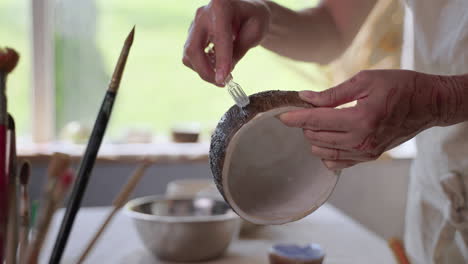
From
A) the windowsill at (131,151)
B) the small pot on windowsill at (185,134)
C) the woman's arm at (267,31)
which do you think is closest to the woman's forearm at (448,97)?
the woman's arm at (267,31)

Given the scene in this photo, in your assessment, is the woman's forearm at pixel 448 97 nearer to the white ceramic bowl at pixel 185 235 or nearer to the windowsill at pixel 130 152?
the white ceramic bowl at pixel 185 235

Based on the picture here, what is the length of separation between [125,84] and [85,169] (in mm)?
2082

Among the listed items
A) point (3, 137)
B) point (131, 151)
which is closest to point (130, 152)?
point (131, 151)

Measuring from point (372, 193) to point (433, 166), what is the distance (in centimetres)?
196

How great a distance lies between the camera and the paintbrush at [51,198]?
543 millimetres

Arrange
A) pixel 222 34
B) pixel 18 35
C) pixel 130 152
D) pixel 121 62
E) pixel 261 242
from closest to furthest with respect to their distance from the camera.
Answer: pixel 121 62 → pixel 222 34 → pixel 261 242 → pixel 130 152 → pixel 18 35

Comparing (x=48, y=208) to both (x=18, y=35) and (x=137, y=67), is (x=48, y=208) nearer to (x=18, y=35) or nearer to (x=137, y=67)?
(x=137, y=67)

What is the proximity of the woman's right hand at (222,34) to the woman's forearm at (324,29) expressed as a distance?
9.5 inches

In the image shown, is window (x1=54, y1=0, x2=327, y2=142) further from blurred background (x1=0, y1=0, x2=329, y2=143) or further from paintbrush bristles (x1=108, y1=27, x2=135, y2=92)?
paintbrush bristles (x1=108, y1=27, x2=135, y2=92)

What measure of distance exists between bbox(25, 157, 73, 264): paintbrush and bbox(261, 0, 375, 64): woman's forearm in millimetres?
612

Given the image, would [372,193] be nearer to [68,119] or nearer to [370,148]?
[68,119]

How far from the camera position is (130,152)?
2.51 metres

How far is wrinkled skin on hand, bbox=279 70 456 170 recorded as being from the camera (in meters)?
0.63

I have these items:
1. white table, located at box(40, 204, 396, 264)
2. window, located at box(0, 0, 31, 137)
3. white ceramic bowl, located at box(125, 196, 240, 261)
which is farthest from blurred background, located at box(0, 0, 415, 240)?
white ceramic bowl, located at box(125, 196, 240, 261)
